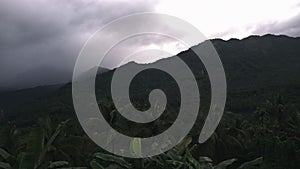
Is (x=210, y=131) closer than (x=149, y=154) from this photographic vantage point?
No

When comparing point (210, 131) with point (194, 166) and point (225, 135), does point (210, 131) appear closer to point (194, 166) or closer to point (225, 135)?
point (225, 135)

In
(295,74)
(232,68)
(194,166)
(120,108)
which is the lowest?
(194,166)

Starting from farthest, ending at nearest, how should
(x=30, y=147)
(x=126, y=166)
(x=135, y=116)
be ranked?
(x=135, y=116) < (x=126, y=166) < (x=30, y=147)

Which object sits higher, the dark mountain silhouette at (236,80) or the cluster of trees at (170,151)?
the dark mountain silhouette at (236,80)

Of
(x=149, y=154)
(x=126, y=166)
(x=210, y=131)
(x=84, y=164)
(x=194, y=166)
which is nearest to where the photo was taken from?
(x=194, y=166)

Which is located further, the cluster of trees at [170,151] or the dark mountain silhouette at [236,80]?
the dark mountain silhouette at [236,80]

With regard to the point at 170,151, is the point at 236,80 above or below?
above

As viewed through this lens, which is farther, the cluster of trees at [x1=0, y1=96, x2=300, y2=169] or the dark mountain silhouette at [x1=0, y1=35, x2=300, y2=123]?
the dark mountain silhouette at [x1=0, y1=35, x2=300, y2=123]

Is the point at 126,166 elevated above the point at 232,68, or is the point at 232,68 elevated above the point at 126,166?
the point at 232,68

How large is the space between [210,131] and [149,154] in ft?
47.0

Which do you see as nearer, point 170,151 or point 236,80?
point 170,151

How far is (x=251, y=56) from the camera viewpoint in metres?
195

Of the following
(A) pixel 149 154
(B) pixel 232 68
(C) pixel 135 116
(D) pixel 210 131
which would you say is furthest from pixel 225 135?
(B) pixel 232 68

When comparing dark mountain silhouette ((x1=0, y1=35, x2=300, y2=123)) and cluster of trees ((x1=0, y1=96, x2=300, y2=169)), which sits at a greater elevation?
dark mountain silhouette ((x1=0, y1=35, x2=300, y2=123))
